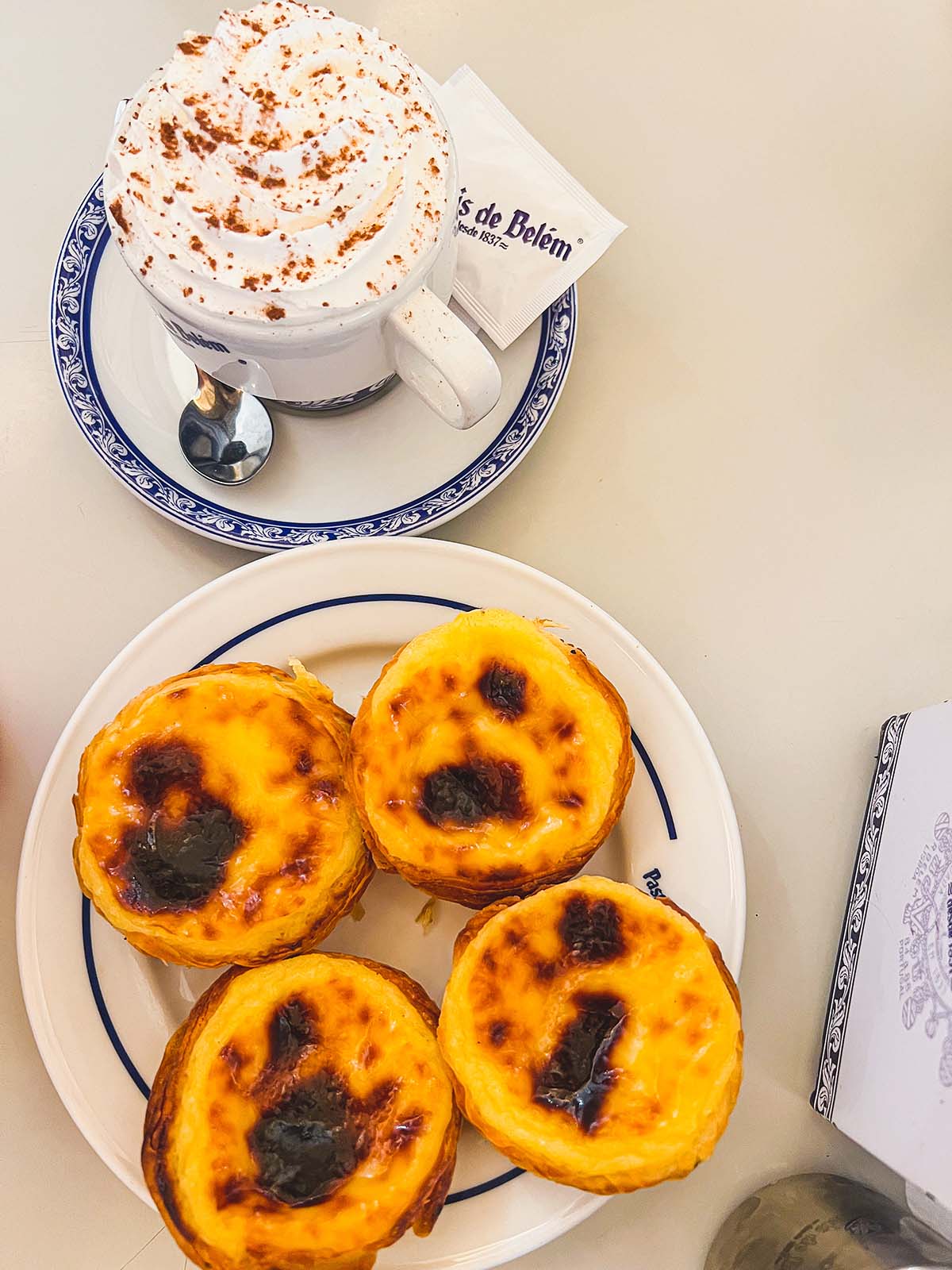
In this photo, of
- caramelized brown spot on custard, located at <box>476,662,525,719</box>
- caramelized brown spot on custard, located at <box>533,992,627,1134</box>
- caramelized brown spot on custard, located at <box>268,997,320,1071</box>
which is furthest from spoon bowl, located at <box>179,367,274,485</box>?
caramelized brown spot on custard, located at <box>533,992,627,1134</box>

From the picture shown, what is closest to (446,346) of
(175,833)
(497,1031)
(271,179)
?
(271,179)

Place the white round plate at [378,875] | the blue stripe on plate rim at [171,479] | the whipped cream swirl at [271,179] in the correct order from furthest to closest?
the blue stripe on plate rim at [171,479] → the white round plate at [378,875] → the whipped cream swirl at [271,179]

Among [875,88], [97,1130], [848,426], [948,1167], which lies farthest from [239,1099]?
[875,88]

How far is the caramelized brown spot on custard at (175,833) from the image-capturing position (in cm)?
96

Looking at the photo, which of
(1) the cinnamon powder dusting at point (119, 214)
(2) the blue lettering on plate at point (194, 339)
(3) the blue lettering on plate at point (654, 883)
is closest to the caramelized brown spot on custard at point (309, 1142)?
(3) the blue lettering on plate at point (654, 883)

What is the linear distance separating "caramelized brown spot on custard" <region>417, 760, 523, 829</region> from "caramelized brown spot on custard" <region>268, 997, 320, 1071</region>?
9.0 inches

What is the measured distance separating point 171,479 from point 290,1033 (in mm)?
623

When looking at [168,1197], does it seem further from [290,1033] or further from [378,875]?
[378,875]

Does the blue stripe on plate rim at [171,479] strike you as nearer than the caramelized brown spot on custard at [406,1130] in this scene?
No

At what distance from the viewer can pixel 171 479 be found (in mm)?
1147

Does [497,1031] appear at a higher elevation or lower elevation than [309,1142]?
higher

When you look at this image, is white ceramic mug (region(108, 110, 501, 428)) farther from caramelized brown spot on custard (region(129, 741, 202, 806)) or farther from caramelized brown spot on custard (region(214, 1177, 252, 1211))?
caramelized brown spot on custard (region(214, 1177, 252, 1211))

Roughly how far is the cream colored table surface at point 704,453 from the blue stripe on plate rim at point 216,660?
16cm

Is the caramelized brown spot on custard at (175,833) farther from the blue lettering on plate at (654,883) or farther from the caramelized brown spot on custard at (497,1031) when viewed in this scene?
the blue lettering on plate at (654,883)
